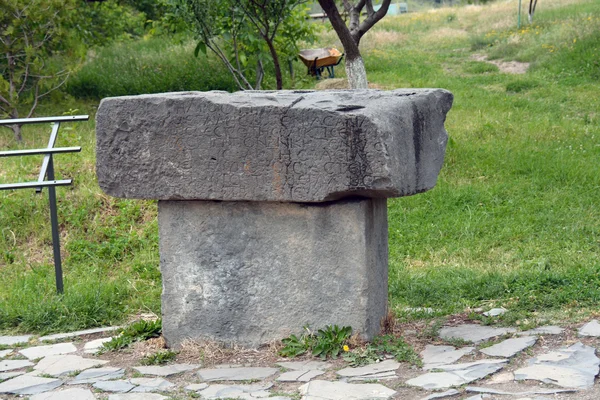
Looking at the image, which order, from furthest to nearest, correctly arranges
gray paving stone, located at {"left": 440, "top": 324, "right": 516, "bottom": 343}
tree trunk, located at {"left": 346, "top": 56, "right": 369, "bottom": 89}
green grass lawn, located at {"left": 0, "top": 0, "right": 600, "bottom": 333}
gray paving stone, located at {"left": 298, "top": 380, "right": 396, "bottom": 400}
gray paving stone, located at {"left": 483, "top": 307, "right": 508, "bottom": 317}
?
tree trunk, located at {"left": 346, "top": 56, "right": 369, "bottom": 89}
green grass lawn, located at {"left": 0, "top": 0, "right": 600, "bottom": 333}
gray paving stone, located at {"left": 483, "top": 307, "right": 508, "bottom": 317}
gray paving stone, located at {"left": 440, "top": 324, "right": 516, "bottom": 343}
gray paving stone, located at {"left": 298, "top": 380, "right": 396, "bottom": 400}

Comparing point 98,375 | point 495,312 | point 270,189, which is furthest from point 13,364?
point 495,312

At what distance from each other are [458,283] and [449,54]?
12.9 meters

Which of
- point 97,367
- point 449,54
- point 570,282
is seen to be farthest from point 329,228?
point 449,54

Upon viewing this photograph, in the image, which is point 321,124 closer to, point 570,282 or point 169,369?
point 169,369

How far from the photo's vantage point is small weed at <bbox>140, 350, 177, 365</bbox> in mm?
3990

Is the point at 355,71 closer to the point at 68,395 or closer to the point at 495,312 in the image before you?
the point at 495,312

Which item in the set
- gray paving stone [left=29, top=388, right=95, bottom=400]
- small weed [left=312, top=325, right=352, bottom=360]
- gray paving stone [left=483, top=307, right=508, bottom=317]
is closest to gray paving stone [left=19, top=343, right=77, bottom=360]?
gray paving stone [left=29, top=388, right=95, bottom=400]

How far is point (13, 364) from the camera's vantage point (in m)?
4.12

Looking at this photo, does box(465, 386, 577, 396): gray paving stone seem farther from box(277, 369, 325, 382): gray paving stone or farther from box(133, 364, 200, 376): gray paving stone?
box(133, 364, 200, 376): gray paving stone

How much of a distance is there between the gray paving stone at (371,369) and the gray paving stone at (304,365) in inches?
5.0

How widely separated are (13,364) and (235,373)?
1.28m

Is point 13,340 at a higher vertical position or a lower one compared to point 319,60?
lower

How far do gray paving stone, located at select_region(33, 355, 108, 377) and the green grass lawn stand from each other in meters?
0.60

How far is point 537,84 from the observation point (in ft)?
40.6
